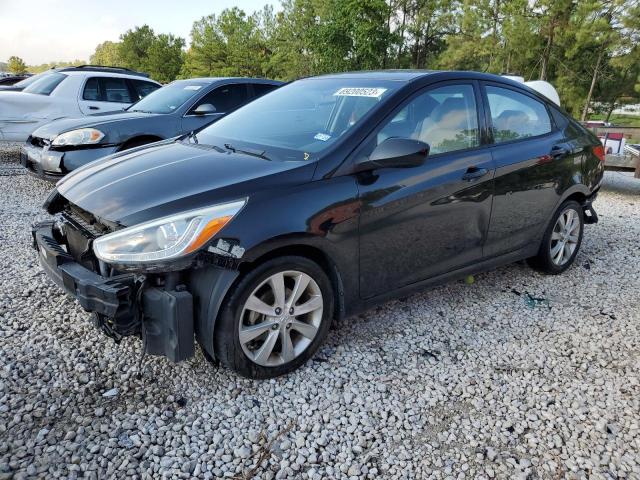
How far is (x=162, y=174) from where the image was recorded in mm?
2746

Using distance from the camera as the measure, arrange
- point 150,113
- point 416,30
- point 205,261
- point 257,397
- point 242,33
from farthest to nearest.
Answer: point 242,33
point 416,30
point 150,113
point 257,397
point 205,261

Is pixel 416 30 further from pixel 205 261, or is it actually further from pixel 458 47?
pixel 205 261

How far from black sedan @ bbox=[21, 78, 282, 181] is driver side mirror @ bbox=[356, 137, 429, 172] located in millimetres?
3113

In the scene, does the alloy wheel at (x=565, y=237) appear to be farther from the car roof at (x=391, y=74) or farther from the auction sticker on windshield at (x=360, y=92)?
the auction sticker on windshield at (x=360, y=92)

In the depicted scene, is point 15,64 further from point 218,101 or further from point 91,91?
point 218,101

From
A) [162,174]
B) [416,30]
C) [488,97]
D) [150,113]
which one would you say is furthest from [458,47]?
[162,174]

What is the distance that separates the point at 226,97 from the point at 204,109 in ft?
2.33

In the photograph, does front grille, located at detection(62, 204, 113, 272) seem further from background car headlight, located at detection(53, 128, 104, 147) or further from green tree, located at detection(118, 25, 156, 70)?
green tree, located at detection(118, 25, 156, 70)

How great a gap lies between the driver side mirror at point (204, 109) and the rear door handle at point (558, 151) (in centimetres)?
431

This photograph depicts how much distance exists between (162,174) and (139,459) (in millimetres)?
1465

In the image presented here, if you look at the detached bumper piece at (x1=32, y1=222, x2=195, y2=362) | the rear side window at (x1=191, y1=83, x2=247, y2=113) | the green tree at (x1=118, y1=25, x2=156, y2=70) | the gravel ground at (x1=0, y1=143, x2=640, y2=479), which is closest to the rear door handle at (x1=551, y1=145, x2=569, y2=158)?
the gravel ground at (x1=0, y1=143, x2=640, y2=479)

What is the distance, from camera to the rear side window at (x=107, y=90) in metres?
8.77

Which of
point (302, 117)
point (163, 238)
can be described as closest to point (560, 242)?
point (302, 117)

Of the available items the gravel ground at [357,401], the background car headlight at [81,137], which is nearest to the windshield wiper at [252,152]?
the gravel ground at [357,401]
